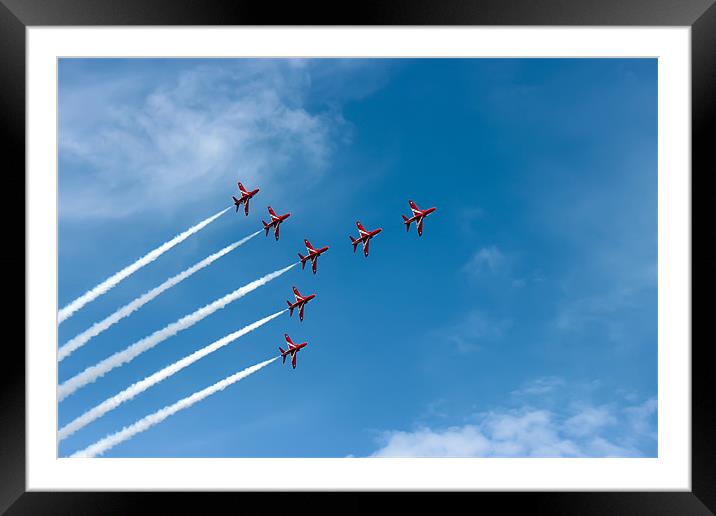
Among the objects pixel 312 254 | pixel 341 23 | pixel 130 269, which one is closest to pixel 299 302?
pixel 312 254

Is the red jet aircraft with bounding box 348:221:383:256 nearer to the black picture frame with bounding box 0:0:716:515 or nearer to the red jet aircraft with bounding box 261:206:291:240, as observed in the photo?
the red jet aircraft with bounding box 261:206:291:240

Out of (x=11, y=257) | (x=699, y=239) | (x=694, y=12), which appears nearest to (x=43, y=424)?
(x=11, y=257)

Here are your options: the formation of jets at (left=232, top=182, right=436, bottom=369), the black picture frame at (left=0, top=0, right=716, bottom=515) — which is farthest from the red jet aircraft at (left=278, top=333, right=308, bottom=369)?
the black picture frame at (left=0, top=0, right=716, bottom=515)

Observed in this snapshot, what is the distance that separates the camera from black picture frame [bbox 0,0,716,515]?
3.58 metres

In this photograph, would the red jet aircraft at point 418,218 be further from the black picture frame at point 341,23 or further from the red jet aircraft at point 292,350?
the black picture frame at point 341,23

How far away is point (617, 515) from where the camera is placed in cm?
377

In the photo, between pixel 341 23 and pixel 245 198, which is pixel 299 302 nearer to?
pixel 245 198

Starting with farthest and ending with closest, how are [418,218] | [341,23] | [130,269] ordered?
[418,218] < [130,269] < [341,23]

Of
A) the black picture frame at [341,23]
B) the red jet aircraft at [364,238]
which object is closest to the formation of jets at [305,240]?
the red jet aircraft at [364,238]

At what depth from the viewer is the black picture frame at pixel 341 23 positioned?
3576 millimetres

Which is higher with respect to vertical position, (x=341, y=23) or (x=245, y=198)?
(x=245, y=198)

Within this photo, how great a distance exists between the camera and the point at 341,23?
143 inches

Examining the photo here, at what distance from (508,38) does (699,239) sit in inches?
65.6

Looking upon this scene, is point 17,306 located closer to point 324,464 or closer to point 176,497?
point 176,497
